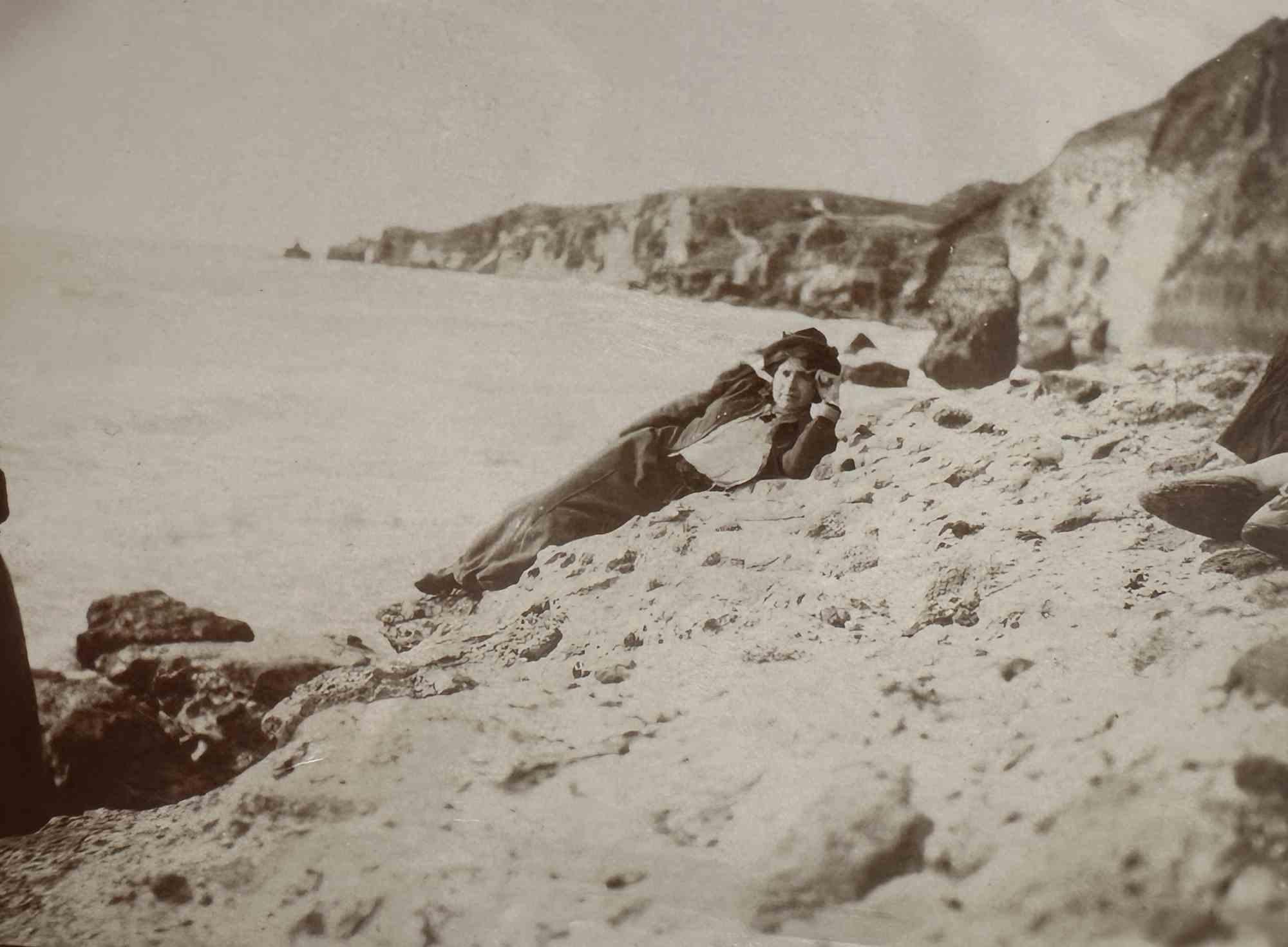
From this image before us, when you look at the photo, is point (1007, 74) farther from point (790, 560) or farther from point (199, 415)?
point (199, 415)

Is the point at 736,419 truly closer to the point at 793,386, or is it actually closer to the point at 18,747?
the point at 793,386

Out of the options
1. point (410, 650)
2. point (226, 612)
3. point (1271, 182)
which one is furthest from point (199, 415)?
point (1271, 182)

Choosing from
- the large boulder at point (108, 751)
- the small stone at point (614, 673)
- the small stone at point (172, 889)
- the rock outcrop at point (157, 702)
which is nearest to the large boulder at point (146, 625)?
the rock outcrop at point (157, 702)

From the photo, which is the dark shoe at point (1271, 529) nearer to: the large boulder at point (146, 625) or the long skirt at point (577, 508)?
the long skirt at point (577, 508)

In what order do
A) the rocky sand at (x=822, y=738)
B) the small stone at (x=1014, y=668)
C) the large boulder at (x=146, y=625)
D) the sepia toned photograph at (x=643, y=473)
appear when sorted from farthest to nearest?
1. the large boulder at (x=146, y=625)
2. the small stone at (x=1014, y=668)
3. the sepia toned photograph at (x=643, y=473)
4. the rocky sand at (x=822, y=738)

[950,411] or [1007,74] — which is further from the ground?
[1007,74]

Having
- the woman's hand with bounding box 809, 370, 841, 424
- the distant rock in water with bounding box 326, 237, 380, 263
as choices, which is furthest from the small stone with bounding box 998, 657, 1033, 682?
the distant rock in water with bounding box 326, 237, 380, 263

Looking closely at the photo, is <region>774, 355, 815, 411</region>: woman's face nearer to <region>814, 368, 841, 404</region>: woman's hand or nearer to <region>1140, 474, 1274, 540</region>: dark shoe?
<region>814, 368, 841, 404</region>: woman's hand
